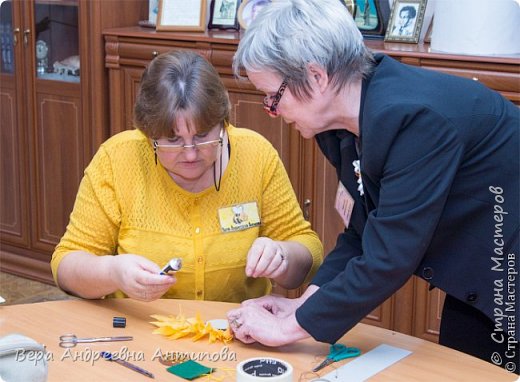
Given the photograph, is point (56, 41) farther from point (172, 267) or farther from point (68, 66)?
point (172, 267)

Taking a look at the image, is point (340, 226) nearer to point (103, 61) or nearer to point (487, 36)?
point (487, 36)

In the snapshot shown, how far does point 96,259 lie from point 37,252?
2.62m

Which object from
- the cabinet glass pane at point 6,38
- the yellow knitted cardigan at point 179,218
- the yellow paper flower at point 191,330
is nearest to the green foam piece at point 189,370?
the yellow paper flower at point 191,330

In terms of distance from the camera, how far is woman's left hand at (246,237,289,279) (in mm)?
2082

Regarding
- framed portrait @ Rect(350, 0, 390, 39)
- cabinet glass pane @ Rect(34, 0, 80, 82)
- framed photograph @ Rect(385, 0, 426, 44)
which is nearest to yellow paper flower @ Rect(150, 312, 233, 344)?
framed photograph @ Rect(385, 0, 426, 44)

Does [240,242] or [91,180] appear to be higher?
[91,180]

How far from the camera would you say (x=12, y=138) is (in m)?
4.61

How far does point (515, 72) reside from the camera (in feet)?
10.1

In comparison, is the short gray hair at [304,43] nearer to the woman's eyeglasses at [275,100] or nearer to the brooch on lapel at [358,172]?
the woman's eyeglasses at [275,100]

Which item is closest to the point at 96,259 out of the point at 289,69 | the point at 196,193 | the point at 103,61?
the point at 196,193

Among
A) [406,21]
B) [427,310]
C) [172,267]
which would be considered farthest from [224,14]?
[172,267]

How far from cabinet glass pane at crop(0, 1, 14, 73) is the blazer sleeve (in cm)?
316

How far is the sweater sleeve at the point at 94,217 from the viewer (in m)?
2.24

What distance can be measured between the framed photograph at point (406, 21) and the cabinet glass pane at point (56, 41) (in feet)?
5.23
